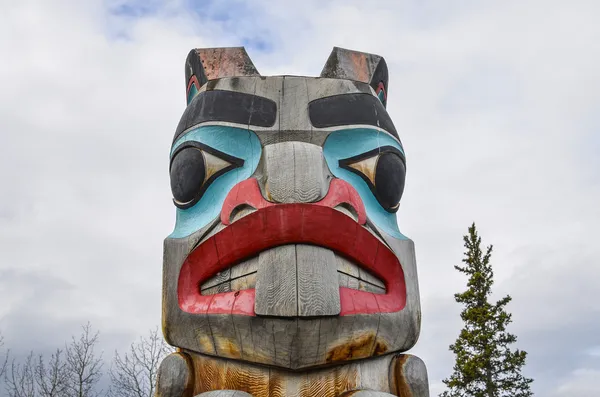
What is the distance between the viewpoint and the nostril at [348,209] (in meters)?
3.85

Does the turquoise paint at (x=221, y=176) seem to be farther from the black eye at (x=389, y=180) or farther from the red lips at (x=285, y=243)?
the black eye at (x=389, y=180)

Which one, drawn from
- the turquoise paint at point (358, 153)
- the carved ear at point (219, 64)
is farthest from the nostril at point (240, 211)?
the carved ear at point (219, 64)

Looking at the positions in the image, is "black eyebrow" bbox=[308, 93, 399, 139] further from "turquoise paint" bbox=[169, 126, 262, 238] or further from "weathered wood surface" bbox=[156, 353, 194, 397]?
"weathered wood surface" bbox=[156, 353, 194, 397]

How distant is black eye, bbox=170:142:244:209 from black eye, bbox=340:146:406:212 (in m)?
0.91

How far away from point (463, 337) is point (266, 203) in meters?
14.1

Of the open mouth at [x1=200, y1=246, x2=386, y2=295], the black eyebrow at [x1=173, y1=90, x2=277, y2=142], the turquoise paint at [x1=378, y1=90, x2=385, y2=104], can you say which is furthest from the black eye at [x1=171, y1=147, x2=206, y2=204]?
the turquoise paint at [x1=378, y1=90, x2=385, y2=104]

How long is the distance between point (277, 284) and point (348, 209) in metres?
0.80

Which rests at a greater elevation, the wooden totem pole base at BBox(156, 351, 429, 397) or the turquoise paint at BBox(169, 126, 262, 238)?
the turquoise paint at BBox(169, 126, 262, 238)

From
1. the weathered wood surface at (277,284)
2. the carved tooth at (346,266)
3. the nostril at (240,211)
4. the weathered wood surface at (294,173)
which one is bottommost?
the weathered wood surface at (277,284)

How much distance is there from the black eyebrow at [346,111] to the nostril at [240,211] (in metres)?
0.98

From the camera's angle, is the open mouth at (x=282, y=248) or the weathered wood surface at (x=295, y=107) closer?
the open mouth at (x=282, y=248)

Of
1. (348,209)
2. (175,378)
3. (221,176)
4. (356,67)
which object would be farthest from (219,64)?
(175,378)

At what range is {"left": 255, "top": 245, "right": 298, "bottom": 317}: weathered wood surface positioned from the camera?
3.36m

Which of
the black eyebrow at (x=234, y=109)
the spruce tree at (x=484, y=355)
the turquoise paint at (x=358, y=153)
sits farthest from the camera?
the spruce tree at (x=484, y=355)
